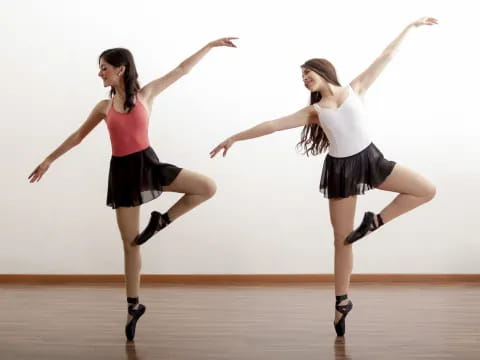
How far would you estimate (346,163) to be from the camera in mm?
3883

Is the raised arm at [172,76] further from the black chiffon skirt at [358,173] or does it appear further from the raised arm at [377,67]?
the black chiffon skirt at [358,173]

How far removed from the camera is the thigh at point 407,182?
3801mm

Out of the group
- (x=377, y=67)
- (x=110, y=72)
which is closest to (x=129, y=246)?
(x=110, y=72)

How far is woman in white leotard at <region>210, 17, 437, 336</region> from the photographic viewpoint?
3.84 metres

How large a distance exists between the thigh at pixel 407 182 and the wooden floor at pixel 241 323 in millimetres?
747

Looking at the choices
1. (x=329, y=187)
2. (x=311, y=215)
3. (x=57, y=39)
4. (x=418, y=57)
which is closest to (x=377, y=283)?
(x=311, y=215)

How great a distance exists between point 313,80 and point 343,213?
0.70 m

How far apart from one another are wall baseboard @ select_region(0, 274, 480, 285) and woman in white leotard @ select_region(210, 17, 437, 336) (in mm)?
2267

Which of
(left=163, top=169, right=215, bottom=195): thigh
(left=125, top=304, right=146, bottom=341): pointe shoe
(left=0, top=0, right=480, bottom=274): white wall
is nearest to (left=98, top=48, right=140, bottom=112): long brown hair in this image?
(left=163, top=169, right=215, bottom=195): thigh

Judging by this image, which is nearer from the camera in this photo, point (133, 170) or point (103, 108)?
point (133, 170)

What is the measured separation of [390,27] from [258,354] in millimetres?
3513

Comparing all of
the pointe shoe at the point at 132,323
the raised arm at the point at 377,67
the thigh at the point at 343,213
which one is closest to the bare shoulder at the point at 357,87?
the raised arm at the point at 377,67

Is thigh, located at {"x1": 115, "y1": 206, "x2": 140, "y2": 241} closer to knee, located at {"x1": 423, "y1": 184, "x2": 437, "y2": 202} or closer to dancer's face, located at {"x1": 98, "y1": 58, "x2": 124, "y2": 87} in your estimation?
dancer's face, located at {"x1": 98, "y1": 58, "x2": 124, "y2": 87}

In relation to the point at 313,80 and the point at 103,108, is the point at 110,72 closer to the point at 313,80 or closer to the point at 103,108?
the point at 103,108
